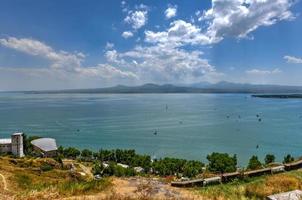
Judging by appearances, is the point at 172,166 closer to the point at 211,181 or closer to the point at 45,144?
the point at 45,144

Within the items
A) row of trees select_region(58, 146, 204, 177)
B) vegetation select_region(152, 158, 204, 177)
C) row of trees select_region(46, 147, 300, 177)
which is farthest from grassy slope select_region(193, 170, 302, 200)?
vegetation select_region(152, 158, 204, 177)

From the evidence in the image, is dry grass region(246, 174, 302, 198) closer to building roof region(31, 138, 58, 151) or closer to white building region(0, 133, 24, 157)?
white building region(0, 133, 24, 157)

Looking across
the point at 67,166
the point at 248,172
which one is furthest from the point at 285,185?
the point at 67,166

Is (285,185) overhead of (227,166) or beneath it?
overhead

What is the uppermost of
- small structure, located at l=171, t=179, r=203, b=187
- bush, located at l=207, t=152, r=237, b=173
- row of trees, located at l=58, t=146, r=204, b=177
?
small structure, located at l=171, t=179, r=203, b=187

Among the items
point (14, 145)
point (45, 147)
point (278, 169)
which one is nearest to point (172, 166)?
point (45, 147)

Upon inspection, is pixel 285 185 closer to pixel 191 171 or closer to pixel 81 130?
pixel 191 171
